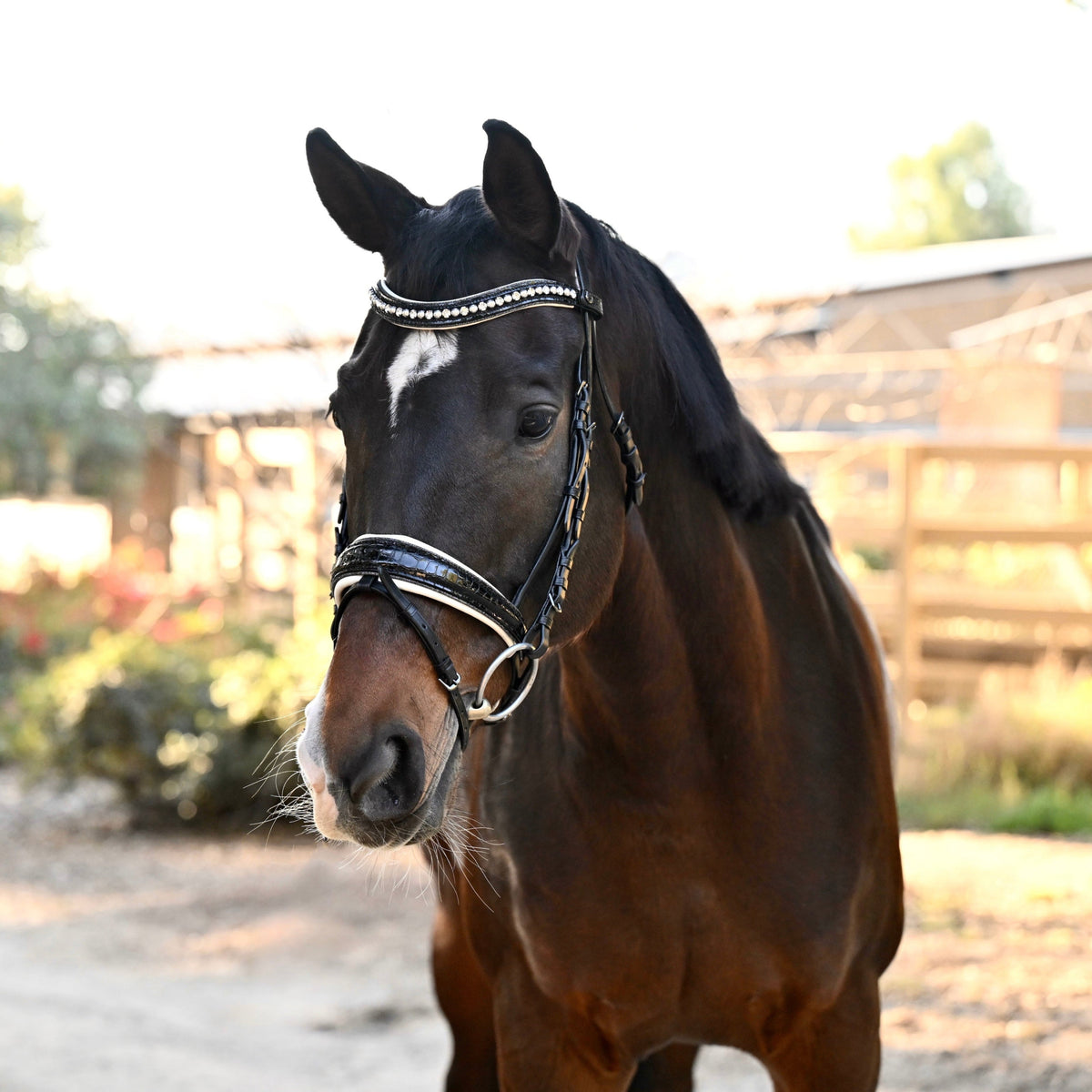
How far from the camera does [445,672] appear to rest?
5.21 feet

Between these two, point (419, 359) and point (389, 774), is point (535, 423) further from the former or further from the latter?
point (389, 774)

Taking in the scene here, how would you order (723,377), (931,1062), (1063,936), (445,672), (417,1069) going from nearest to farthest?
(445,672), (723,377), (931,1062), (417,1069), (1063,936)

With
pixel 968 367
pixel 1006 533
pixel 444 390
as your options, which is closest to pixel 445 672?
pixel 444 390

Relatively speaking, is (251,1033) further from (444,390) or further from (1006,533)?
(1006,533)

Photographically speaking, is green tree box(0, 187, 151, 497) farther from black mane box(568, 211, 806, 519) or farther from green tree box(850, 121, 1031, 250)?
green tree box(850, 121, 1031, 250)

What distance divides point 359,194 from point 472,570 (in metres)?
0.69

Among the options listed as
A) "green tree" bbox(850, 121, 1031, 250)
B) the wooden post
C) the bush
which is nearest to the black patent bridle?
the bush

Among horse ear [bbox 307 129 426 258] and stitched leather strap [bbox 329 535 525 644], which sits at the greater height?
horse ear [bbox 307 129 426 258]

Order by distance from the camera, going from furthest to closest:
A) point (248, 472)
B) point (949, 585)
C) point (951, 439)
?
point (951, 439)
point (248, 472)
point (949, 585)

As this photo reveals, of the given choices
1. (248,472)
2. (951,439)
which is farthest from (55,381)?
(951,439)

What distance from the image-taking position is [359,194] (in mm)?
1915

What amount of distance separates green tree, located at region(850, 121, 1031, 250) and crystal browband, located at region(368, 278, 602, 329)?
51198 millimetres

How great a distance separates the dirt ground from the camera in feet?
13.8

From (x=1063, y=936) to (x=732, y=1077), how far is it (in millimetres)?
1760
